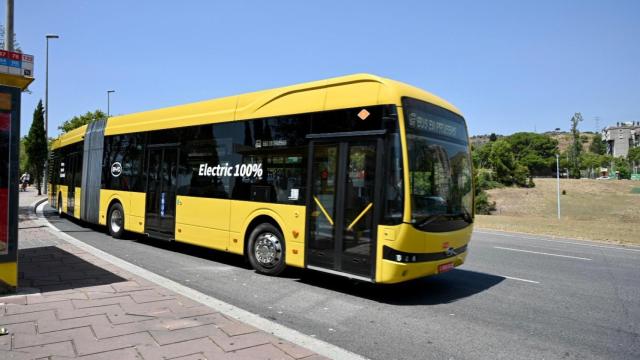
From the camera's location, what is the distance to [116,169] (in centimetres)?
1220

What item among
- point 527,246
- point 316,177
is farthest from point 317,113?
point 527,246

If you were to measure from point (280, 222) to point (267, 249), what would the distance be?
0.66 m

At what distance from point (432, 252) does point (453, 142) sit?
1.92 m

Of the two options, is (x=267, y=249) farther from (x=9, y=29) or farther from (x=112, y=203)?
(x=9, y=29)

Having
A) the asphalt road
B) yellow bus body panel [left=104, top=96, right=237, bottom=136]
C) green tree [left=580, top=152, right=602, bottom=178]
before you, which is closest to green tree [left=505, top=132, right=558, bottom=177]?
green tree [left=580, top=152, right=602, bottom=178]

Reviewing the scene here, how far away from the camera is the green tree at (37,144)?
132 ft

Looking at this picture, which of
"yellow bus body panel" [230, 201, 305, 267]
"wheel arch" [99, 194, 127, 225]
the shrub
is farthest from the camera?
the shrub

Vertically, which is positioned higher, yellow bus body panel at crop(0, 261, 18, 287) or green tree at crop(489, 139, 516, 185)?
green tree at crop(489, 139, 516, 185)

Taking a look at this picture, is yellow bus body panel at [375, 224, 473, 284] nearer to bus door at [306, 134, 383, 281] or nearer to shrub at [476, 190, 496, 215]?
bus door at [306, 134, 383, 281]

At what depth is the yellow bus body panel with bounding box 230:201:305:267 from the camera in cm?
725

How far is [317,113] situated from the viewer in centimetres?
725

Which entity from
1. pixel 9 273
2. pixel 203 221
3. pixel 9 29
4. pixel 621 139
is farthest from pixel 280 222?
pixel 621 139

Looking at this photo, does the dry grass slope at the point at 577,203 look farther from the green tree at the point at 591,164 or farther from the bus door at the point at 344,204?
the green tree at the point at 591,164

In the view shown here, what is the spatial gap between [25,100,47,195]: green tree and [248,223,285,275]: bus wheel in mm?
37772
